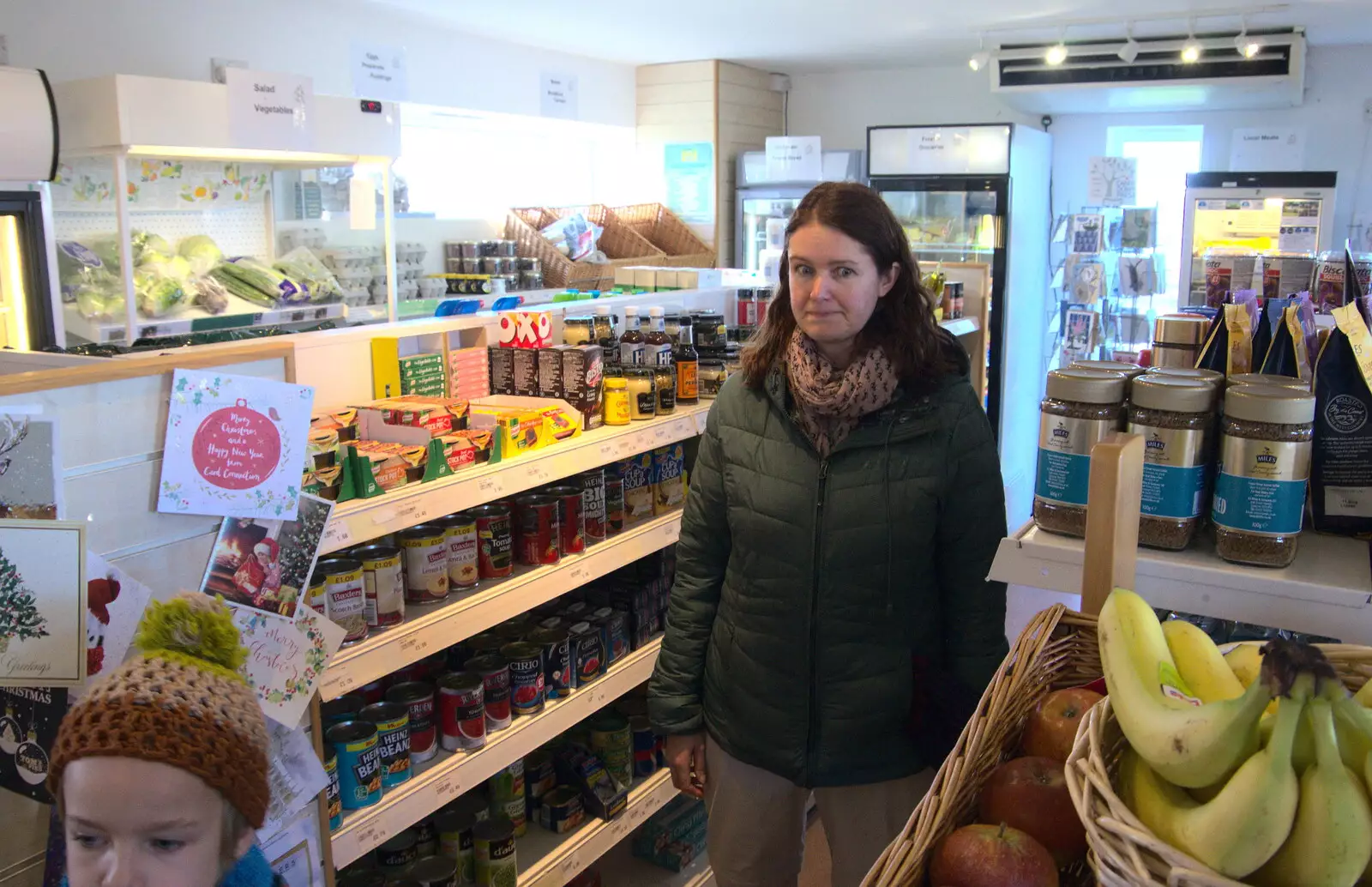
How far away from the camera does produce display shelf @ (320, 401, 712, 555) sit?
6.63 feet

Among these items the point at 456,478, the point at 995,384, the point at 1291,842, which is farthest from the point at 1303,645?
the point at 995,384

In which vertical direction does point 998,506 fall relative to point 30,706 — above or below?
above

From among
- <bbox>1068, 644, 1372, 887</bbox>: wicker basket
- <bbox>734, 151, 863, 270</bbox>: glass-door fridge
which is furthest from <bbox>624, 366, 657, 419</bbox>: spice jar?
<bbox>734, 151, 863, 270</bbox>: glass-door fridge

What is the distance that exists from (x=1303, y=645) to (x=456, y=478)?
1.75m

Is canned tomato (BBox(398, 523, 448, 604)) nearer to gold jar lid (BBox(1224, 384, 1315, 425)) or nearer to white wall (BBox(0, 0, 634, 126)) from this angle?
gold jar lid (BBox(1224, 384, 1315, 425))

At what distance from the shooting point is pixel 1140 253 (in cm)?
716

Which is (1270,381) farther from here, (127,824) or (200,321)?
(200,321)

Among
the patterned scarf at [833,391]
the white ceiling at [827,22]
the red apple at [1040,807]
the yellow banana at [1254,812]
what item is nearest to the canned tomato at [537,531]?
the patterned scarf at [833,391]

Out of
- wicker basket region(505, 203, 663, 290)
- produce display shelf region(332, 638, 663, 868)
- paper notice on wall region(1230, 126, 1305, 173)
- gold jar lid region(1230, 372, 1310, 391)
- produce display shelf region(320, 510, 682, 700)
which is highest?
paper notice on wall region(1230, 126, 1305, 173)

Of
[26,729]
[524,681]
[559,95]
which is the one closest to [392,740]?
[524,681]

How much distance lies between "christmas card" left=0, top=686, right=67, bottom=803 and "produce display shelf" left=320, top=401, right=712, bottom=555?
0.57m

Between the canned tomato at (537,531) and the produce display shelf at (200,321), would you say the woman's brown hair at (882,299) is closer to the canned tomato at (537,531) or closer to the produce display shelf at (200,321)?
the canned tomato at (537,531)

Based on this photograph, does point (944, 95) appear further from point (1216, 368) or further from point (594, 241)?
point (1216, 368)

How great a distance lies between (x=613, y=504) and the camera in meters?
2.96
